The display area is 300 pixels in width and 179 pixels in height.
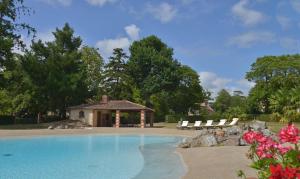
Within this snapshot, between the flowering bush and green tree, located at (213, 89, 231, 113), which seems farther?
green tree, located at (213, 89, 231, 113)

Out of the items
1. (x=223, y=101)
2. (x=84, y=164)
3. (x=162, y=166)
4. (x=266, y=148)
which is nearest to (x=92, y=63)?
(x=223, y=101)

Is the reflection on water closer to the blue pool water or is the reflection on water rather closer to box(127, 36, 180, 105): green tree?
the blue pool water

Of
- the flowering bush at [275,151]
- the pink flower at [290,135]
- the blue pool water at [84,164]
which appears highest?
the pink flower at [290,135]

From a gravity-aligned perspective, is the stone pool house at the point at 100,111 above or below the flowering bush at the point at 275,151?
above

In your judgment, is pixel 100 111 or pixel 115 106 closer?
pixel 115 106

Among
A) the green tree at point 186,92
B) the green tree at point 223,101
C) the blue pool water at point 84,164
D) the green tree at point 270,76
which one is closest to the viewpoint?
the blue pool water at point 84,164

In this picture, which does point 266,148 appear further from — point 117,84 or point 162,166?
point 117,84

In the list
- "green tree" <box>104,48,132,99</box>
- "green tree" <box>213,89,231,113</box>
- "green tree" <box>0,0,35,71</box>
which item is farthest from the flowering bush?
"green tree" <box>213,89,231,113</box>

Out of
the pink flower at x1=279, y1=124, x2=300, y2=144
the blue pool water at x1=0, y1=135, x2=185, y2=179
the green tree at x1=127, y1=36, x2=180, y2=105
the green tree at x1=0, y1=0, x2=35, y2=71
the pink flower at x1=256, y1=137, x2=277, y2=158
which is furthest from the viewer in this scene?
the green tree at x1=127, y1=36, x2=180, y2=105

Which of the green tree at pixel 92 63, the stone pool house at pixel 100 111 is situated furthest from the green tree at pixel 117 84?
the stone pool house at pixel 100 111

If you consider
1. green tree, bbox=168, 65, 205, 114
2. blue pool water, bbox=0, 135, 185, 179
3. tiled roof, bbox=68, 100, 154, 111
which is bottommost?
blue pool water, bbox=0, 135, 185, 179

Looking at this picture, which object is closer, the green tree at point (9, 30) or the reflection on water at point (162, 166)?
the reflection on water at point (162, 166)

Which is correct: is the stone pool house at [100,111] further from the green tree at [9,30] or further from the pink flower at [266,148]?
the pink flower at [266,148]

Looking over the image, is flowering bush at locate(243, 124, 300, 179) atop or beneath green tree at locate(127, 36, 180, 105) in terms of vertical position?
beneath
